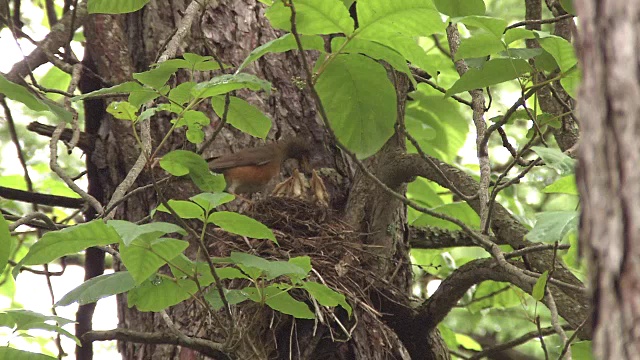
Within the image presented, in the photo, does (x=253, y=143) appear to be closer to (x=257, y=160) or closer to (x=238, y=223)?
(x=257, y=160)

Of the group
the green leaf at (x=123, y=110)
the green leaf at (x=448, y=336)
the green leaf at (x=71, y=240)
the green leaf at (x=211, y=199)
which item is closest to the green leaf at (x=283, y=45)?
the green leaf at (x=211, y=199)

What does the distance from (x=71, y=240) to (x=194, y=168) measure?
0.45 metres

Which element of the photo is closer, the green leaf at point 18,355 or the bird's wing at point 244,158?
the green leaf at point 18,355

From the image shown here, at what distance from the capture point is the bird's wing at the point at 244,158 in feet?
12.7

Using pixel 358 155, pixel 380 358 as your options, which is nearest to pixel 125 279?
pixel 358 155

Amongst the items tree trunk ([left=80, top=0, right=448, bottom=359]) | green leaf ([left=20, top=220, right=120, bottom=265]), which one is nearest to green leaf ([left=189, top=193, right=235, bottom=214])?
green leaf ([left=20, top=220, right=120, bottom=265])

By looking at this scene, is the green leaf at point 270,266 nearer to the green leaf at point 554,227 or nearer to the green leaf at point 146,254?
the green leaf at point 146,254

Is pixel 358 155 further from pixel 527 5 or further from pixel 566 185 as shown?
pixel 527 5

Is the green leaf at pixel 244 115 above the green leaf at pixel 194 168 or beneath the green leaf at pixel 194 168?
above

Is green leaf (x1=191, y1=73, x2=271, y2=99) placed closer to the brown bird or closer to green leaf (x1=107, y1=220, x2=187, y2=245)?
green leaf (x1=107, y1=220, x2=187, y2=245)

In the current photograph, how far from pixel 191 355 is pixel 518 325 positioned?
356cm

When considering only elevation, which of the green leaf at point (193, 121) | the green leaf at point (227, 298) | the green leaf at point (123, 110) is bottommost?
the green leaf at point (227, 298)

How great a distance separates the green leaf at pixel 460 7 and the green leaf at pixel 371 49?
0.55 metres

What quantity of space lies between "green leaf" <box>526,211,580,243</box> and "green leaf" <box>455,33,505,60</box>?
0.53 metres
